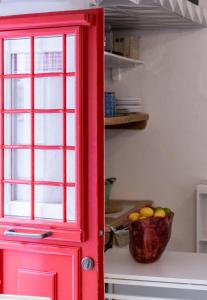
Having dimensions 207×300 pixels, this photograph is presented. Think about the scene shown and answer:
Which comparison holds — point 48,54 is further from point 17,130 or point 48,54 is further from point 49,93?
point 17,130

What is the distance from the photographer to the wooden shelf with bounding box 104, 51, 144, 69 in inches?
149

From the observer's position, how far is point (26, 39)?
2.75 m

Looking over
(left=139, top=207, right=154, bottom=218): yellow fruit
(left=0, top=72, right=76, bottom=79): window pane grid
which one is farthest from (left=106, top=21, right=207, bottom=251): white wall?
(left=0, top=72, right=76, bottom=79): window pane grid

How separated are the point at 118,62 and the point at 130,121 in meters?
0.47

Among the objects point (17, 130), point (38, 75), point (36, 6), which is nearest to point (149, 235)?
point (17, 130)

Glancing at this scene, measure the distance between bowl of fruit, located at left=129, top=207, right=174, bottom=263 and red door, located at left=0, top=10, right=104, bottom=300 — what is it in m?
0.22

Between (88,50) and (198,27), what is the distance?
193 cm

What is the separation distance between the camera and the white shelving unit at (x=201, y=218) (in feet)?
13.9

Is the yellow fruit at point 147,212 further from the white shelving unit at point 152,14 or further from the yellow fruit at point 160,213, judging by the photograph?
the white shelving unit at point 152,14

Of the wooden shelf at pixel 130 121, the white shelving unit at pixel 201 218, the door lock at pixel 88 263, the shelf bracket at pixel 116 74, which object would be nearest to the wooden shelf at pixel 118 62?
the shelf bracket at pixel 116 74

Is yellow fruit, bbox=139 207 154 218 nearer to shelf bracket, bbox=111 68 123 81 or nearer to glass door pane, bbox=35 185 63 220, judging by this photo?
glass door pane, bbox=35 185 63 220

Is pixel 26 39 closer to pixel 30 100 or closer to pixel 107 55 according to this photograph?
pixel 30 100

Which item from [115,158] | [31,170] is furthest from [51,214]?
[115,158]

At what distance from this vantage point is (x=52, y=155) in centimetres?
280
